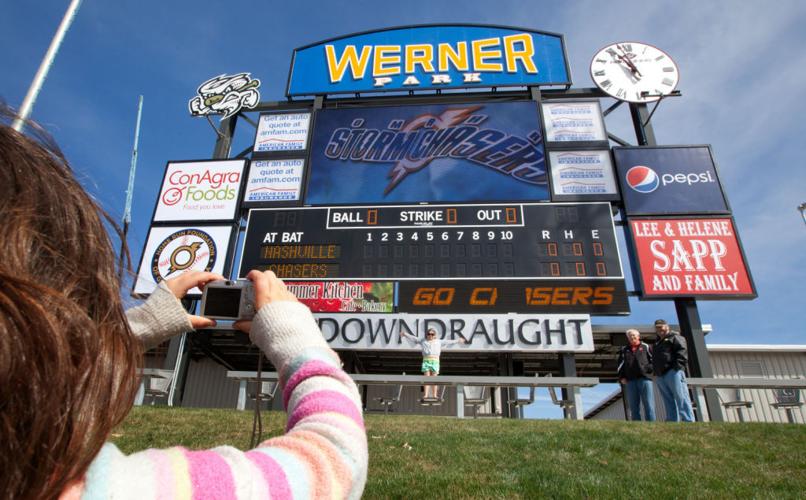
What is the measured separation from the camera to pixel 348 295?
532 inches

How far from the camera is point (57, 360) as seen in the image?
57cm

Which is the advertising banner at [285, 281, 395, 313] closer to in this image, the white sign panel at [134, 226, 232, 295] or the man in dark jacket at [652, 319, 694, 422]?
the white sign panel at [134, 226, 232, 295]

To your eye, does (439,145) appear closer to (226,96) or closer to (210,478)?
(226,96)

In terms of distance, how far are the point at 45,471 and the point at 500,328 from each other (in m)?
13.2

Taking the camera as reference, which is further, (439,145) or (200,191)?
(439,145)

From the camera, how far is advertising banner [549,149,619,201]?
14.6 metres

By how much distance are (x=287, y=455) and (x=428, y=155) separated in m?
15.7

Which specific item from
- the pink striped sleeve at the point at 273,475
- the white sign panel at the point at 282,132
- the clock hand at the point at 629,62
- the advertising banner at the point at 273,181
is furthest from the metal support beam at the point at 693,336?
the pink striped sleeve at the point at 273,475

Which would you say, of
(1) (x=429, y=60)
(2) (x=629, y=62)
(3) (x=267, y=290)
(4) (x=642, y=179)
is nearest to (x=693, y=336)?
(4) (x=642, y=179)

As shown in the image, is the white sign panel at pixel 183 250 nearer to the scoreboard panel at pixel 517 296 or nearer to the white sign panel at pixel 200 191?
the white sign panel at pixel 200 191

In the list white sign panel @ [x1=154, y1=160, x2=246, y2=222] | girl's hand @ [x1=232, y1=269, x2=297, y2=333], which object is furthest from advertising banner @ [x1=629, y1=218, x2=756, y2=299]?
girl's hand @ [x1=232, y1=269, x2=297, y2=333]

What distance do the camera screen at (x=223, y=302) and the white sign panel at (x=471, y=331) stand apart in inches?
468

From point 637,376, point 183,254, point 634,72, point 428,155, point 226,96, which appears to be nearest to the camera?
point 637,376

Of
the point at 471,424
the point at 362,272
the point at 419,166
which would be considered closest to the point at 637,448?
the point at 471,424
